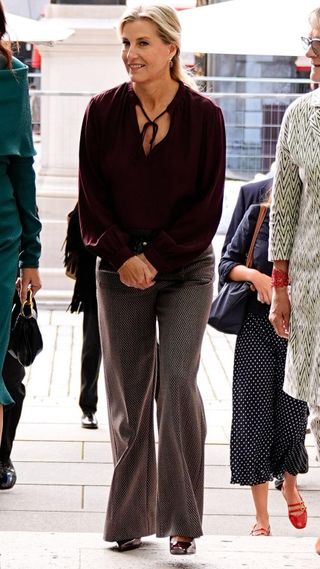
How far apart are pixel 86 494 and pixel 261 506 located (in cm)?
103

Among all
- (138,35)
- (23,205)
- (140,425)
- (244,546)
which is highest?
(138,35)

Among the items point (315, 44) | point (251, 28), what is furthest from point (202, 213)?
point (251, 28)

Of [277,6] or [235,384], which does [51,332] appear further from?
[235,384]

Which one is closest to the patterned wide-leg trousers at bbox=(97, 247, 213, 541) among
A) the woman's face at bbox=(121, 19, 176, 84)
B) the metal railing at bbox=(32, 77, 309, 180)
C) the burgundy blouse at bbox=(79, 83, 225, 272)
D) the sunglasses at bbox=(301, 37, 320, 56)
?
the burgundy blouse at bbox=(79, 83, 225, 272)

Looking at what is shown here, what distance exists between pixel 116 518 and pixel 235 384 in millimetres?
1212

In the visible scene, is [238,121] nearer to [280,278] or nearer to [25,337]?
[25,337]

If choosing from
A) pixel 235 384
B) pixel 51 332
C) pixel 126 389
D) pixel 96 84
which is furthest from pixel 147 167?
pixel 96 84

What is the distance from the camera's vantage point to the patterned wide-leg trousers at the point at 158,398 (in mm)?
4527

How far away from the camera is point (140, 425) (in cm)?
466

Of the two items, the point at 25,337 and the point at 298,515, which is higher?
the point at 25,337

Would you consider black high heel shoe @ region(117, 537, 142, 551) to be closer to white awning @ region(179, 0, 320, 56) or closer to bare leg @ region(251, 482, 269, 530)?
bare leg @ region(251, 482, 269, 530)

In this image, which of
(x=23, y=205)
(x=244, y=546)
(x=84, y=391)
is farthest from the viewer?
(x=84, y=391)

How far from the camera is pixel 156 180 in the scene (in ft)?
14.8

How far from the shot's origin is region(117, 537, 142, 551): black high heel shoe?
15.4ft
